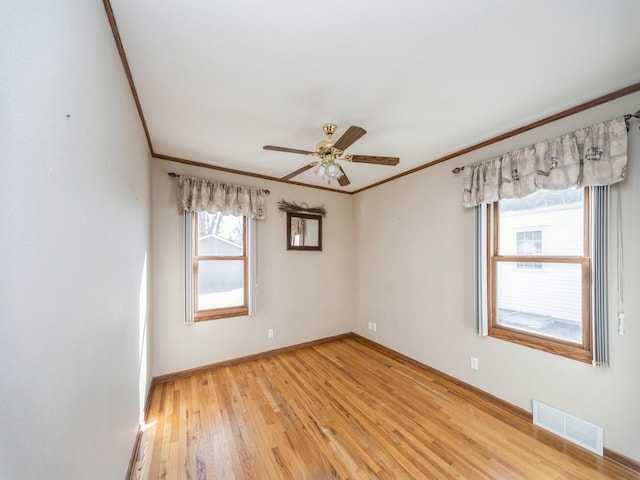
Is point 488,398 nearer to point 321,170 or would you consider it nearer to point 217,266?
point 321,170

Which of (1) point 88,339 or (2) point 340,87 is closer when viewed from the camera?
(1) point 88,339

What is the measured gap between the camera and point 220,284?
3189 mm

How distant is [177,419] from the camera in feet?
7.09

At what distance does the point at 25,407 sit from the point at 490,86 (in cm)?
258

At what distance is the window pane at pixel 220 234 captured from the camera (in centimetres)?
308

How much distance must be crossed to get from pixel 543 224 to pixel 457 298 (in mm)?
1068

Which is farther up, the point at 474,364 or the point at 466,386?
the point at 474,364

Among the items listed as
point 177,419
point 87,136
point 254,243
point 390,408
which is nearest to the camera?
point 87,136

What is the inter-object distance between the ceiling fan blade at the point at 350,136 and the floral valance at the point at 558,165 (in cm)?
154

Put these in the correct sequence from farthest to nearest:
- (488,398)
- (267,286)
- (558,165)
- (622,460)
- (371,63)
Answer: (267,286), (488,398), (558,165), (622,460), (371,63)

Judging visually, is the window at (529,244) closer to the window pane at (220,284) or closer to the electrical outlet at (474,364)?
the electrical outlet at (474,364)

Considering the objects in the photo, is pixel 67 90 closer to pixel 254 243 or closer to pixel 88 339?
pixel 88 339

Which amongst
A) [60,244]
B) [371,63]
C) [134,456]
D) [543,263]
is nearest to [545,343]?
[543,263]

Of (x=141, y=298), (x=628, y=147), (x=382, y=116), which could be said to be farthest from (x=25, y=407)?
(x=628, y=147)
